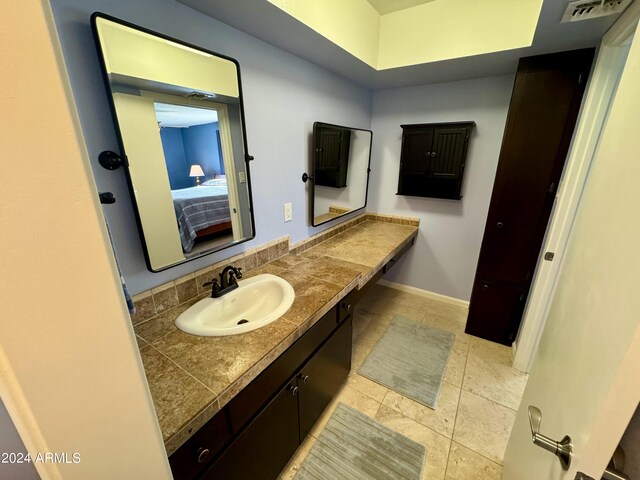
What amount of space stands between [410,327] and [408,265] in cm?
72

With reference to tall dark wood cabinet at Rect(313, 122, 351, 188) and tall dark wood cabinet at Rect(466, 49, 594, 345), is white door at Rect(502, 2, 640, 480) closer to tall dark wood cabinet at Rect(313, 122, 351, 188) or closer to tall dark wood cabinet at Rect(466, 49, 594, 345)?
tall dark wood cabinet at Rect(466, 49, 594, 345)

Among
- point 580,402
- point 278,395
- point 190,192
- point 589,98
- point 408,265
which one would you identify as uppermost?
point 589,98

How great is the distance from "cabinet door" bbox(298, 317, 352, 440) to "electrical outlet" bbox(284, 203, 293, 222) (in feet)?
2.53

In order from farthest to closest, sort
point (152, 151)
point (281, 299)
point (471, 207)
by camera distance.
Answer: point (471, 207) → point (281, 299) → point (152, 151)

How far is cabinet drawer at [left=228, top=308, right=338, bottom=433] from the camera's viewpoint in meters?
0.89

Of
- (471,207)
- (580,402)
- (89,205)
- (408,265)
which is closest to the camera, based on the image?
(89,205)

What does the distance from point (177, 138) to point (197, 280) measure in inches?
25.6

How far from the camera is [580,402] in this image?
54cm

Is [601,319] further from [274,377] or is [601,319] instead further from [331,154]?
[331,154]

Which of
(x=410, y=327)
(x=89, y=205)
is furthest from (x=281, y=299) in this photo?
(x=410, y=327)

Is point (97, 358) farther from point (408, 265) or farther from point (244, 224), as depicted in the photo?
point (408, 265)

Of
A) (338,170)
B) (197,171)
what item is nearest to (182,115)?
(197,171)

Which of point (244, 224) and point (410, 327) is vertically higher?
point (244, 224)

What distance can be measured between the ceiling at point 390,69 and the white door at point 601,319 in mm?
973
